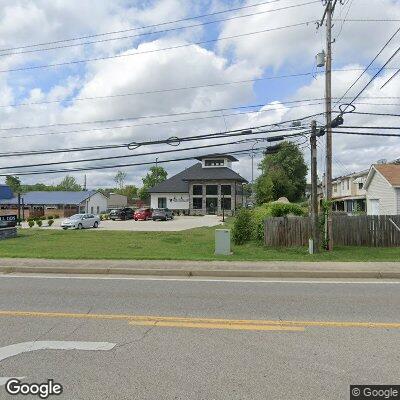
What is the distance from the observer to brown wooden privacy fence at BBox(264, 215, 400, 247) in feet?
59.2

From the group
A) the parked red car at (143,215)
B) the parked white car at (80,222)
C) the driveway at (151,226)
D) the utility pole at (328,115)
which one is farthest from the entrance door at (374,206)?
the parked red car at (143,215)

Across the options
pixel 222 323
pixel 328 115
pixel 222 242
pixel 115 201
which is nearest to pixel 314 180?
pixel 328 115

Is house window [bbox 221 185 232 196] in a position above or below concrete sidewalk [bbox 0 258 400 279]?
above

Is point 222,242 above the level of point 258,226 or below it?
below

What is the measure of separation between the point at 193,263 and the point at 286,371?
855 cm

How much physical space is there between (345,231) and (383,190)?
12.0 metres

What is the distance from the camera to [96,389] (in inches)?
167

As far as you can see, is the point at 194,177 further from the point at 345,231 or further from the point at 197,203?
the point at 345,231

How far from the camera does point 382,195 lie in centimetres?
2883

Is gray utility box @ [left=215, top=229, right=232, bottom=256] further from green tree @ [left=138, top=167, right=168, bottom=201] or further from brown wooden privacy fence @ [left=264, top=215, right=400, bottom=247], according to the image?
green tree @ [left=138, top=167, right=168, bottom=201]

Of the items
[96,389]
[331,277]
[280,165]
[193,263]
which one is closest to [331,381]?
[96,389]

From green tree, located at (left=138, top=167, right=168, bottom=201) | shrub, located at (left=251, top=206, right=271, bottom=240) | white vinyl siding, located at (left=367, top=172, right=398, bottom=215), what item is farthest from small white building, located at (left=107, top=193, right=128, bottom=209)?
shrub, located at (left=251, top=206, right=271, bottom=240)

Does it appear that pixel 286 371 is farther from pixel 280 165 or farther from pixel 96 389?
pixel 280 165

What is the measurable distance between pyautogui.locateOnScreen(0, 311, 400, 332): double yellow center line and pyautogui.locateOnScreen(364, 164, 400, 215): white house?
21.9 metres
